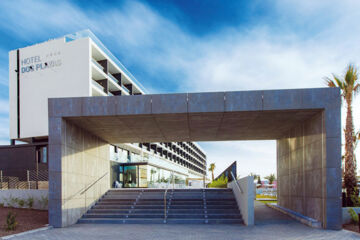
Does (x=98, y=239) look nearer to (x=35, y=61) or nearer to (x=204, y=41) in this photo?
(x=204, y=41)

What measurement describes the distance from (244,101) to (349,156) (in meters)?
6.38

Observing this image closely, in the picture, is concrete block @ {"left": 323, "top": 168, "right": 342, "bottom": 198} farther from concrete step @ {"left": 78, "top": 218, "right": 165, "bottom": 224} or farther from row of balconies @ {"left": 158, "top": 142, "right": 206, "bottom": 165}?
row of balconies @ {"left": 158, "top": 142, "right": 206, "bottom": 165}

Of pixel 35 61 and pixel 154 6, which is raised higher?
pixel 35 61

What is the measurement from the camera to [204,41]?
650 inches

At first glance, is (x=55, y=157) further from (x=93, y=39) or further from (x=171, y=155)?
(x=171, y=155)

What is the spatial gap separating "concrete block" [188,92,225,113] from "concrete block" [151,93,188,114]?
0.82 ft

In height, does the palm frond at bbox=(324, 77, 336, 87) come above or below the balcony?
below

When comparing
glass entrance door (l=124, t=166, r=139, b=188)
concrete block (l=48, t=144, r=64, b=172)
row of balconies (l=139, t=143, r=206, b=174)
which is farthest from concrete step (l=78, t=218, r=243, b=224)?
row of balconies (l=139, t=143, r=206, b=174)

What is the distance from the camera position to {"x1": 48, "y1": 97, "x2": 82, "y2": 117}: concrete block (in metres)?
11.5

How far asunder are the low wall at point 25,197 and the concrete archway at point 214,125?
3.11 m

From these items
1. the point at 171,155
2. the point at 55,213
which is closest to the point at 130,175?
the point at 55,213

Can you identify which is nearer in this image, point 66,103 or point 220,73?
point 66,103

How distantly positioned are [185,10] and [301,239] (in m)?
13.7

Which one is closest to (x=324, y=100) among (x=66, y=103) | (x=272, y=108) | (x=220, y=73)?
(x=272, y=108)
